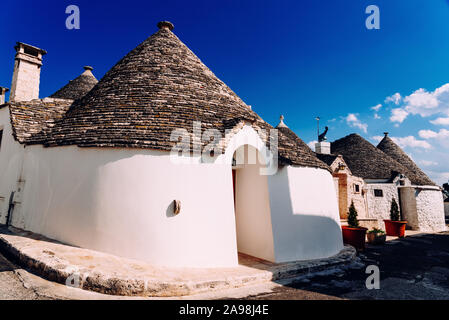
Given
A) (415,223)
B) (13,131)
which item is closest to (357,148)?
(415,223)

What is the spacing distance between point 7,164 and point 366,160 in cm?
2166

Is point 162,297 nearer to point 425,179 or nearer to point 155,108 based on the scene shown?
point 155,108

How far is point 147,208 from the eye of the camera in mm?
5176

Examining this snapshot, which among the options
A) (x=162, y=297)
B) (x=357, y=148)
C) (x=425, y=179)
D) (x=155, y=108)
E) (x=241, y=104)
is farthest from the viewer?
(x=357, y=148)

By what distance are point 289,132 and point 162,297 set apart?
15958 mm

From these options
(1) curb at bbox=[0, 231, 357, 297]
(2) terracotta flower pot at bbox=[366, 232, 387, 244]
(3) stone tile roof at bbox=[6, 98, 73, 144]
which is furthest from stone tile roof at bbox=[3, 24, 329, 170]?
(2) terracotta flower pot at bbox=[366, 232, 387, 244]

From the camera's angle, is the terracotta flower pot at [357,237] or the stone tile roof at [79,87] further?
the stone tile roof at [79,87]

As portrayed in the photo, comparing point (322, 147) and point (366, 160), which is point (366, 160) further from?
point (322, 147)

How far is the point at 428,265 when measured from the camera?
699cm

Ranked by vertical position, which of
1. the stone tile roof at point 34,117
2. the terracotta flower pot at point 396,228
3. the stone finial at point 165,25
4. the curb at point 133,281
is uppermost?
the stone finial at point 165,25

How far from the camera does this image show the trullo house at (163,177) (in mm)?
5223

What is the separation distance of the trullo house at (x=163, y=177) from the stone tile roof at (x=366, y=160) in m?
13.1

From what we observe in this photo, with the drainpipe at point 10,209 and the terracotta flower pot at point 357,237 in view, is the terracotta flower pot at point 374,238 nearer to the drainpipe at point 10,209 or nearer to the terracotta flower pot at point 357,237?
the terracotta flower pot at point 357,237

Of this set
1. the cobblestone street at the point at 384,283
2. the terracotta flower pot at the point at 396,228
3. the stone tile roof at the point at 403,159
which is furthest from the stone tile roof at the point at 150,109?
the stone tile roof at the point at 403,159
